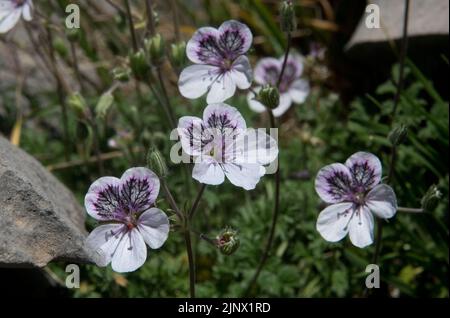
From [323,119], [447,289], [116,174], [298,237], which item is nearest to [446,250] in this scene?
[447,289]

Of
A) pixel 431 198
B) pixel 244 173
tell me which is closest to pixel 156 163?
pixel 244 173

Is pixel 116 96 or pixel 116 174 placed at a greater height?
pixel 116 96

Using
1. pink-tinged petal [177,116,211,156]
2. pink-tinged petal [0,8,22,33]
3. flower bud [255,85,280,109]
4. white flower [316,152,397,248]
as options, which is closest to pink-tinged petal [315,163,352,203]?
white flower [316,152,397,248]

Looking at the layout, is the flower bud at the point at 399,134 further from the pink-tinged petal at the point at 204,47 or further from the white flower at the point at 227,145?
the pink-tinged petal at the point at 204,47

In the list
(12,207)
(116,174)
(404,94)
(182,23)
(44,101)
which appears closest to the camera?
(12,207)

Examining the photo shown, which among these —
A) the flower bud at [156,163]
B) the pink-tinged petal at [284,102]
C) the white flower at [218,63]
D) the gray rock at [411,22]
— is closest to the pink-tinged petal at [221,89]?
the white flower at [218,63]

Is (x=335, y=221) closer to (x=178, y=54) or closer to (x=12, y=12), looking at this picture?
(x=178, y=54)
